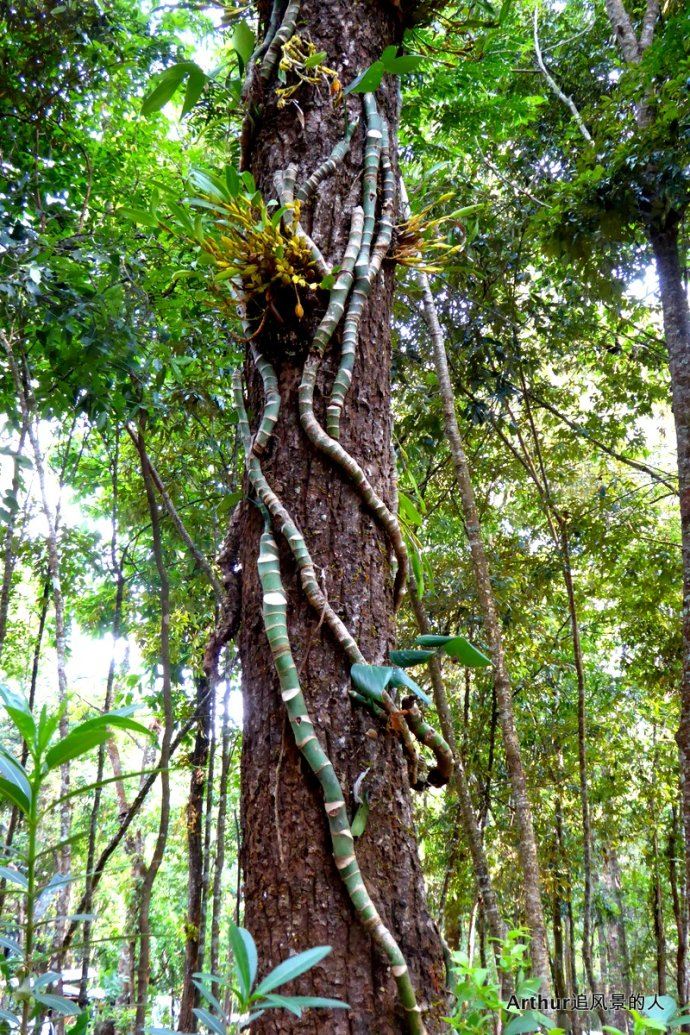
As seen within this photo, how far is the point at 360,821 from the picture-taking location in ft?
2.26

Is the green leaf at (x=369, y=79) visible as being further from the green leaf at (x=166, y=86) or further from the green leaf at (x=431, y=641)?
the green leaf at (x=431, y=641)

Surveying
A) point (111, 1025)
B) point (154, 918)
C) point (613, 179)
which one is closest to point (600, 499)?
point (613, 179)

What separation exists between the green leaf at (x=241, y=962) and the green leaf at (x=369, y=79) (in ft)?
3.11

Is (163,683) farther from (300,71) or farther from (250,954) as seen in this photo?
(300,71)

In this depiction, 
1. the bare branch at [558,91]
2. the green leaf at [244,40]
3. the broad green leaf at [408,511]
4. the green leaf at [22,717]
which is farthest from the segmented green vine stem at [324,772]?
the bare branch at [558,91]

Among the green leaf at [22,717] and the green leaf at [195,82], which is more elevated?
the green leaf at [195,82]

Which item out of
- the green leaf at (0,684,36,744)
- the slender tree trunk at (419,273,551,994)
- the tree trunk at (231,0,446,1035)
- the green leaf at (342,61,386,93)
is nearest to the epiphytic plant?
the tree trunk at (231,0,446,1035)

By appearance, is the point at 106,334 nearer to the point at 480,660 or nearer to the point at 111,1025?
the point at 480,660

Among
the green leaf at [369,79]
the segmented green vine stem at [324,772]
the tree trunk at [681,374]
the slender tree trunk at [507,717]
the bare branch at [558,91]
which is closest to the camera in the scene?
the segmented green vine stem at [324,772]

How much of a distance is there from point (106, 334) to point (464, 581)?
2.95 meters

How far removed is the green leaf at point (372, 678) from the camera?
0.72 m

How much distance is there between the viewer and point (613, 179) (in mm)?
3303

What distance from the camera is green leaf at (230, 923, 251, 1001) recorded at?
52cm

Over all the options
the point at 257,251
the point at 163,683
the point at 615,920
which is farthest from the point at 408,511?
the point at 615,920
